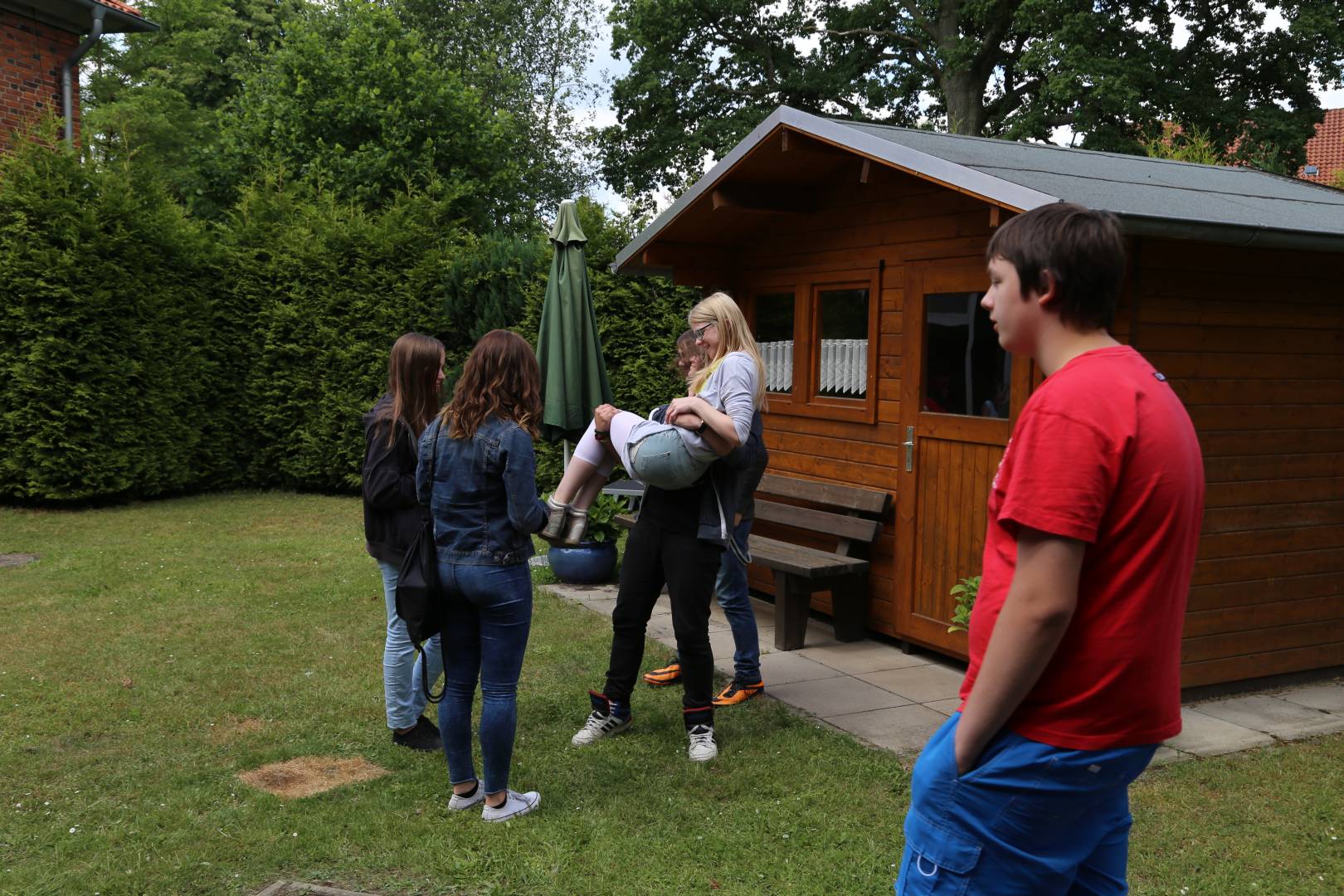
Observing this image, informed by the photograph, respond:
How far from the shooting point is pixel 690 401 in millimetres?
4402

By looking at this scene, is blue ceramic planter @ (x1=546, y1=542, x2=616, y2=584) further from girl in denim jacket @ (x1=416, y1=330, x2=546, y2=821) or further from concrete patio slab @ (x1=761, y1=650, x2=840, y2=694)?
girl in denim jacket @ (x1=416, y1=330, x2=546, y2=821)

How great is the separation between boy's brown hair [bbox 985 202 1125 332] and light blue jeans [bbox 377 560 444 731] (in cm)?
356

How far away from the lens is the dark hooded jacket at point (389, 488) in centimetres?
457

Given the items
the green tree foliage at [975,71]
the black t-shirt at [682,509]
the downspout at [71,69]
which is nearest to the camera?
the black t-shirt at [682,509]

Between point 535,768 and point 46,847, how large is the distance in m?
1.86

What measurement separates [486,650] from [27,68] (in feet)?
46.8

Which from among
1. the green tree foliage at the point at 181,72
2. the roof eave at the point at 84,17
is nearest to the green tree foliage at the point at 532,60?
the green tree foliage at the point at 181,72

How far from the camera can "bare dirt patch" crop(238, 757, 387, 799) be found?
4566mm

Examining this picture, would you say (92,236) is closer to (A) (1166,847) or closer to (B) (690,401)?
(B) (690,401)

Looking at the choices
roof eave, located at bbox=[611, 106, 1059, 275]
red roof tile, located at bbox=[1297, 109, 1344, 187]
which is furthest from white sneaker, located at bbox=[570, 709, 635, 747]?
Result: red roof tile, located at bbox=[1297, 109, 1344, 187]

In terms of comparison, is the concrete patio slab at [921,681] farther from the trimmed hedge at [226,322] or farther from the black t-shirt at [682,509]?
the trimmed hedge at [226,322]

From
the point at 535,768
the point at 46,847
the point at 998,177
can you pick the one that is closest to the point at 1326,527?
the point at 998,177

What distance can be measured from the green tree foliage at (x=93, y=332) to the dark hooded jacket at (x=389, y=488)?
8.61 m

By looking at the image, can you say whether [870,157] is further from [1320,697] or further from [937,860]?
[937,860]
